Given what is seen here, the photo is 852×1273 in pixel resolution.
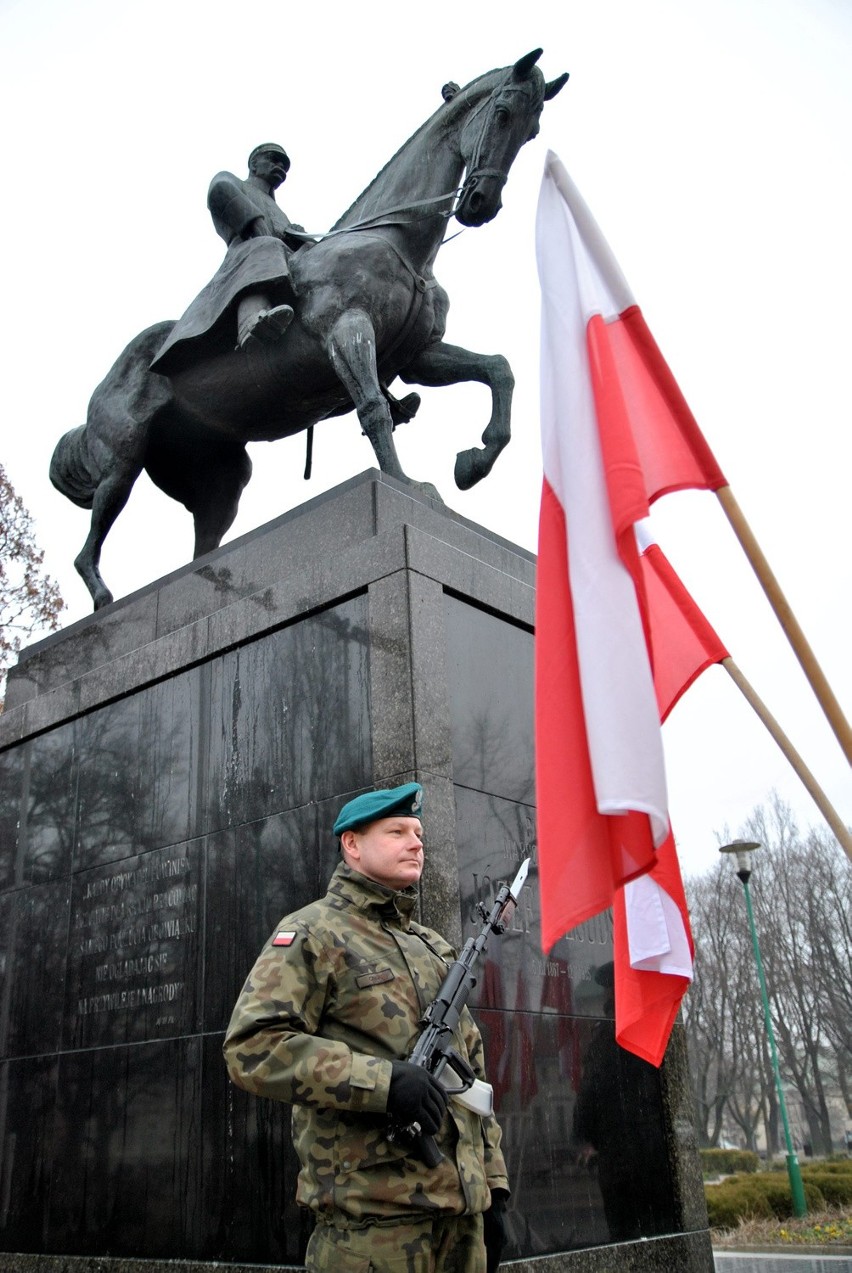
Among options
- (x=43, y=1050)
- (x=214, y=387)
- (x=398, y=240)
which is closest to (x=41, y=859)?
(x=43, y=1050)

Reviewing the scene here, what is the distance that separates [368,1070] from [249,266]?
20.2 ft

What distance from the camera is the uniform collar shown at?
3.65m

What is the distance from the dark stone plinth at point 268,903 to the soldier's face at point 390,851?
63.7 inches

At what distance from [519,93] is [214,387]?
2.96 m

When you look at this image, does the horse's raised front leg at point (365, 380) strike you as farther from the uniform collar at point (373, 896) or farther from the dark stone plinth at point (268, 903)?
the uniform collar at point (373, 896)

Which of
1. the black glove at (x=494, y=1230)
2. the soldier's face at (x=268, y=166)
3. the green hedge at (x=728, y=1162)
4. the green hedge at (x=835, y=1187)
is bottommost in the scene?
the green hedge at (x=728, y=1162)

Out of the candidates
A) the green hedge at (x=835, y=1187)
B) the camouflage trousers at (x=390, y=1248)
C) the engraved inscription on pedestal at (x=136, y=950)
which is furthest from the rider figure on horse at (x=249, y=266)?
the green hedge at (x=835, y=1187)

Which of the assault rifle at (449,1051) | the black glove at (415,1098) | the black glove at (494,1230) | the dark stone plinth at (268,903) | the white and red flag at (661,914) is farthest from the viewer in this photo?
the dark stone plinth at (268,903)

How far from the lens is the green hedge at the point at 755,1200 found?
1531 cm

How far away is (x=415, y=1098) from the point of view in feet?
10.1

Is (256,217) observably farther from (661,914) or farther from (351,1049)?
(351,1049)

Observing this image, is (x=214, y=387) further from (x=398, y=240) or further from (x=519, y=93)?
(x=519, y=93)

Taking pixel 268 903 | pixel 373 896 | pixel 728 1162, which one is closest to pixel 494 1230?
pixel 373 896

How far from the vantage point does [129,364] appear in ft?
30.0
